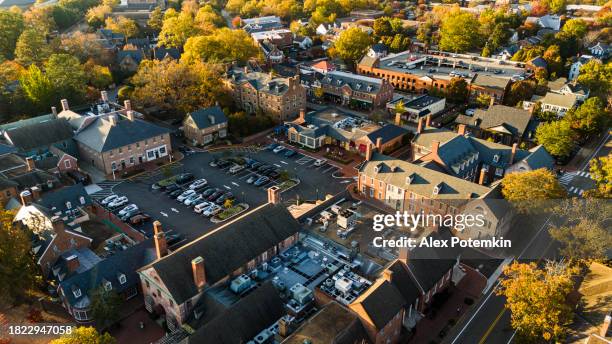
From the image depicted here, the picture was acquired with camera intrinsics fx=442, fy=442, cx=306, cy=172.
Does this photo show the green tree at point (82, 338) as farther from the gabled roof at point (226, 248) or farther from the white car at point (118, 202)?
the white car at point (118, 202)

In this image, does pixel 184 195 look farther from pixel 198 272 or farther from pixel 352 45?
pixel 352 45

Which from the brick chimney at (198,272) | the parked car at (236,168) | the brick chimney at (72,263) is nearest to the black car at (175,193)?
the parked car at (236,168)

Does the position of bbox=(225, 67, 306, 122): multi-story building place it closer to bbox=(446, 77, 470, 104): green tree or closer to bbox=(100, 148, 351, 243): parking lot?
bbox=(100, 148, 351, 243): parking lot

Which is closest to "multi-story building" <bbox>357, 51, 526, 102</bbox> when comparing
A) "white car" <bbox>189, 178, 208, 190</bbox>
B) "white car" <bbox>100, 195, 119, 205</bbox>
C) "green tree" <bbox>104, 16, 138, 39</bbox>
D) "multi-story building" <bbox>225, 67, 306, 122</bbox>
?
"multi-story building" <bbox>225, 67, 306, 122</bbox>

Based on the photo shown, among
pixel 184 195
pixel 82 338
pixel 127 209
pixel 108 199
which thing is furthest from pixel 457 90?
pixel 82 338

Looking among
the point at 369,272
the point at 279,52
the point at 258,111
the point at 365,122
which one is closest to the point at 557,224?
the point at 369,272

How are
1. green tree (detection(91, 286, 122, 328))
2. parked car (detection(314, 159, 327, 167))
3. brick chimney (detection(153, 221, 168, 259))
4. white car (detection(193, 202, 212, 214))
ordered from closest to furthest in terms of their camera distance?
green tree (detection(91, 286, 122, 328)) → brick chimney (detection(153, 221, 168, 259)) → white car (detection(193, 202, 212, 214)) → parked car (detection(314, 159, 327, 167))
